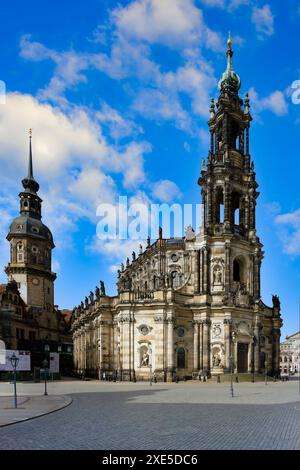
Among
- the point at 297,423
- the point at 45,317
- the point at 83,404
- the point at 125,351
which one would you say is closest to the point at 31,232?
the point at 45,317

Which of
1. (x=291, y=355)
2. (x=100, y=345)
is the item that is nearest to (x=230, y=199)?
(x=100, y=345)

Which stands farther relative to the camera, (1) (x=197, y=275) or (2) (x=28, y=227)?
(2) (x=28, y=227)

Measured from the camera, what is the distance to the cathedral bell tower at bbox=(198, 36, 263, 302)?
56125 mm

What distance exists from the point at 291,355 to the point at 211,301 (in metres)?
105

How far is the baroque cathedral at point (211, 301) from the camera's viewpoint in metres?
52.3

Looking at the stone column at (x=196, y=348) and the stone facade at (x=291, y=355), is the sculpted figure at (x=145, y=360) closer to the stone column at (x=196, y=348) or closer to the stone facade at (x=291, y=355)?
the stone column at (x=196, y=348)

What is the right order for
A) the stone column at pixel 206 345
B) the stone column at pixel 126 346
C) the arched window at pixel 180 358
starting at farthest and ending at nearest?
1. the arched window at pixel 180 358
2. the stone column at pixel 206 345
3. the stone column at pixel 126 346

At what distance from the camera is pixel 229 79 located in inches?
2638

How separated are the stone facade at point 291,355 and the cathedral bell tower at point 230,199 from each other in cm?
9490

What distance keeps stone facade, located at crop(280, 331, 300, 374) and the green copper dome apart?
10301 centimetres

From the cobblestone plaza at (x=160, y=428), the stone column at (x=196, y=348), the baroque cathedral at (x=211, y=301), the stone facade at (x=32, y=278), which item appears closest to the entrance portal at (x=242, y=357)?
the baroque cathedral at (x=211, y=301)

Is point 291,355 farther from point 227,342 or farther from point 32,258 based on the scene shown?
point 227,342
